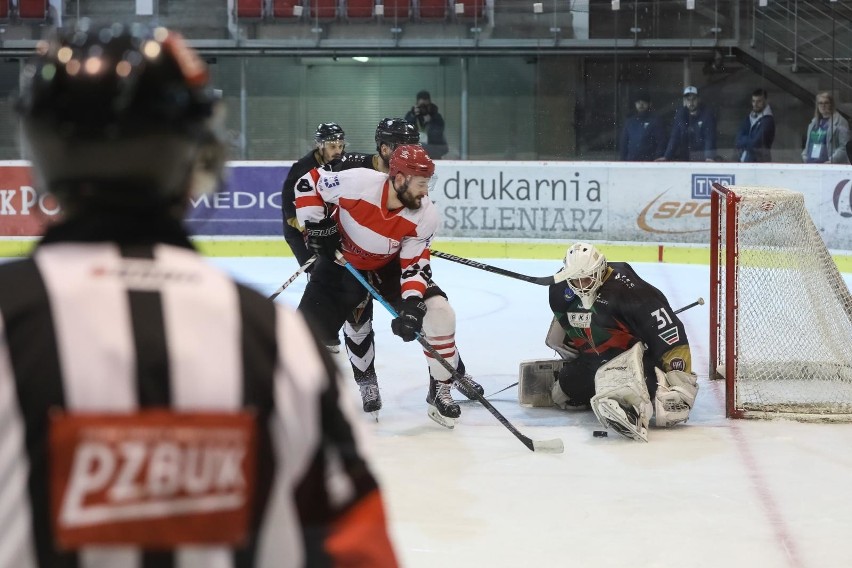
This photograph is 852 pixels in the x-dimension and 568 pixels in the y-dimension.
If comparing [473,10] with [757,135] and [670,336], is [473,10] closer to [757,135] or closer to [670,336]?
[757,135]

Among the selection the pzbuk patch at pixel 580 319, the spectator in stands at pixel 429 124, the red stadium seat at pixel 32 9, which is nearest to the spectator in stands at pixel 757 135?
the spectator in stands at pixel 429 124

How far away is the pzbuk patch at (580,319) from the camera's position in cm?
437

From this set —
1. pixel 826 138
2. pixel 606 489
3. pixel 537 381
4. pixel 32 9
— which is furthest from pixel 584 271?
pixel 32 9

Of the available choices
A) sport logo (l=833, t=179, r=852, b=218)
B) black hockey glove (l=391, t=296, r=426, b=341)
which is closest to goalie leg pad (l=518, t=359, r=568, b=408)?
black hockey glove (l=391, t=296, r=426, b=341)

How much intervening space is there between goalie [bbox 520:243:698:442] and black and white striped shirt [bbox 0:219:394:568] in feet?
10.6

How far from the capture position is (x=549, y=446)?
3979 mm

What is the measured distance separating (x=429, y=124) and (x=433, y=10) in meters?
1.13

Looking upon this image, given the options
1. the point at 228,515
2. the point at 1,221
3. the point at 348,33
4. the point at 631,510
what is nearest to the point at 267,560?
the point at 228,515

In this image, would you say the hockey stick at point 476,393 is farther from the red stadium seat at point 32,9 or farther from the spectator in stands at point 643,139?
the red stadium seat at point 32,9

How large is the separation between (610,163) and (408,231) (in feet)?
16.0

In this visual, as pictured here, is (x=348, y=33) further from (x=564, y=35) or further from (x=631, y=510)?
(x=631, y=510)

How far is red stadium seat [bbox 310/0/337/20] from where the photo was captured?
10.1 metres

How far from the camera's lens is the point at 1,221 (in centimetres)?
911

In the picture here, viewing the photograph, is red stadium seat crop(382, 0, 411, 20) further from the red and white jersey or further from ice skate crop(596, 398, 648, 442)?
ice skate crop(596, 398, 648, 442)
